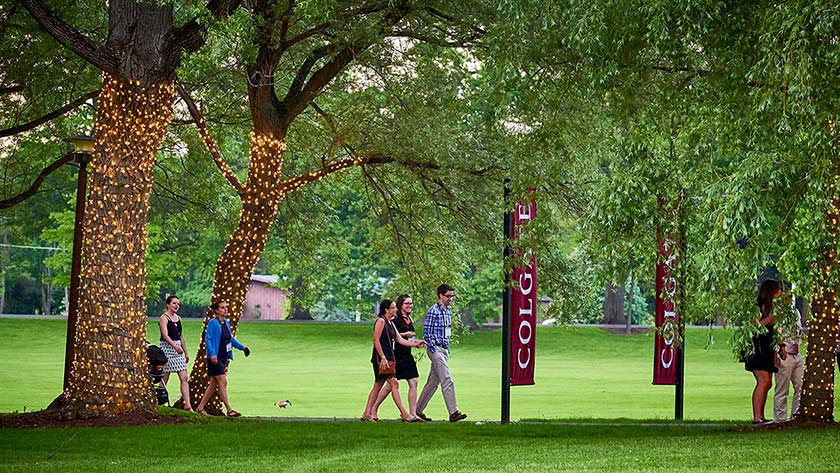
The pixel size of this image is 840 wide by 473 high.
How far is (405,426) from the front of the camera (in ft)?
51.3

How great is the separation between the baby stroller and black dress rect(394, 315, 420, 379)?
3.46 m

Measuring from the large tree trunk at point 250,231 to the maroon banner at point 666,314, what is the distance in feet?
20.6

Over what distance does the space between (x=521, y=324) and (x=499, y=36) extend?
4217 mm

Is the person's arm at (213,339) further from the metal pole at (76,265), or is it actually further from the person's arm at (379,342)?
the person's arm at (379,342)

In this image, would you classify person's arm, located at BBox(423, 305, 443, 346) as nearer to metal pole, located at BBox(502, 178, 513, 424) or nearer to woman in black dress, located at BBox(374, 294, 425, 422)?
woman in black dress, located at BBox(374, 294, 425, 422)

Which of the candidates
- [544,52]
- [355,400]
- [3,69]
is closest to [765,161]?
[544,52]

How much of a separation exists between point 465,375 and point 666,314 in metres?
20.0

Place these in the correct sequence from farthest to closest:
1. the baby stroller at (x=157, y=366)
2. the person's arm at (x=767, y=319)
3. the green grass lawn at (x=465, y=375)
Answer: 1. the green grass lawn at (x=465, y=375)
2. the baby stroller at (x=157, y=366)
3. the person's arm at (x=767, y=319)

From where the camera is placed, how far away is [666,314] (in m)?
17.7

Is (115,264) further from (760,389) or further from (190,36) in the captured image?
(760,389)

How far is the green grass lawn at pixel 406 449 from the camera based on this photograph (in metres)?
11.2

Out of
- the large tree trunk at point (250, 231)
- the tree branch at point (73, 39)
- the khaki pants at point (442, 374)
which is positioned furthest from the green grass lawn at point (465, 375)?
the tree branch at point (73, 39)

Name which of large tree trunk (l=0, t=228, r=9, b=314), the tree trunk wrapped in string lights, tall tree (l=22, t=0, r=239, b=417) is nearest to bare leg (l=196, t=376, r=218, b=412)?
tall tree (l=22, t=0, r=239, b=417)

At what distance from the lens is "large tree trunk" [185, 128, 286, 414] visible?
1989cm
